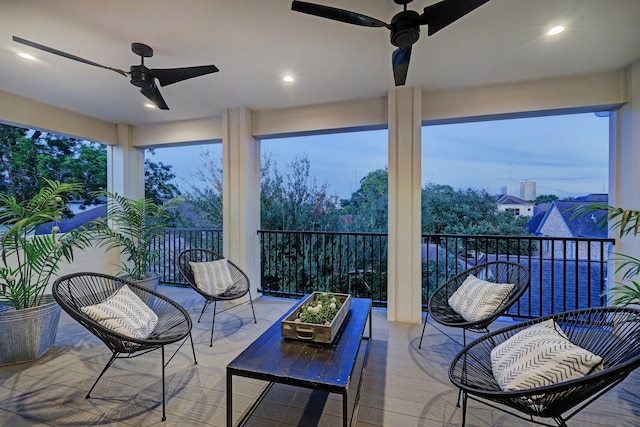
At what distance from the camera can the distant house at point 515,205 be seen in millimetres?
3258

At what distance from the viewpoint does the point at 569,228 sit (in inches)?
122

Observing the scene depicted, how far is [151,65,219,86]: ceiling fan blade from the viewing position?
2213mm

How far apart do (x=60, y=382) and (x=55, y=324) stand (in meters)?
0.73

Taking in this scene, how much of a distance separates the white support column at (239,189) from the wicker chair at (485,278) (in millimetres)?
2416

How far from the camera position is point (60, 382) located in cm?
205

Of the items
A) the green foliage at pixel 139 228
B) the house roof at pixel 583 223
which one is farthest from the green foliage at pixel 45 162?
the house roof at pixel 583 223

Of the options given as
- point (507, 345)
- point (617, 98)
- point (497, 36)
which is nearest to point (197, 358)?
point (507, 345)

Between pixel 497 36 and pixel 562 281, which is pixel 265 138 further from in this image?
pixel 562 281

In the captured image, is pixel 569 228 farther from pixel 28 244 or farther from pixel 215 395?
pixel 28 244

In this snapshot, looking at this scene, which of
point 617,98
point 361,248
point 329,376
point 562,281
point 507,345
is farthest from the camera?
point 361,248

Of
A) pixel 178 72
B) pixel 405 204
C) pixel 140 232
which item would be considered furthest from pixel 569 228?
pixel 140 232

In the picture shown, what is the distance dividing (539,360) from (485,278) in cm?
147

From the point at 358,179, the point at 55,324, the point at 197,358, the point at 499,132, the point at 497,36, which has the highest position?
the point at 497,36

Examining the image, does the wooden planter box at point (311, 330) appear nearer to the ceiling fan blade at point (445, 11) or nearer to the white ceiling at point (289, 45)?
the ceiling fan blade at point (445, 11)
